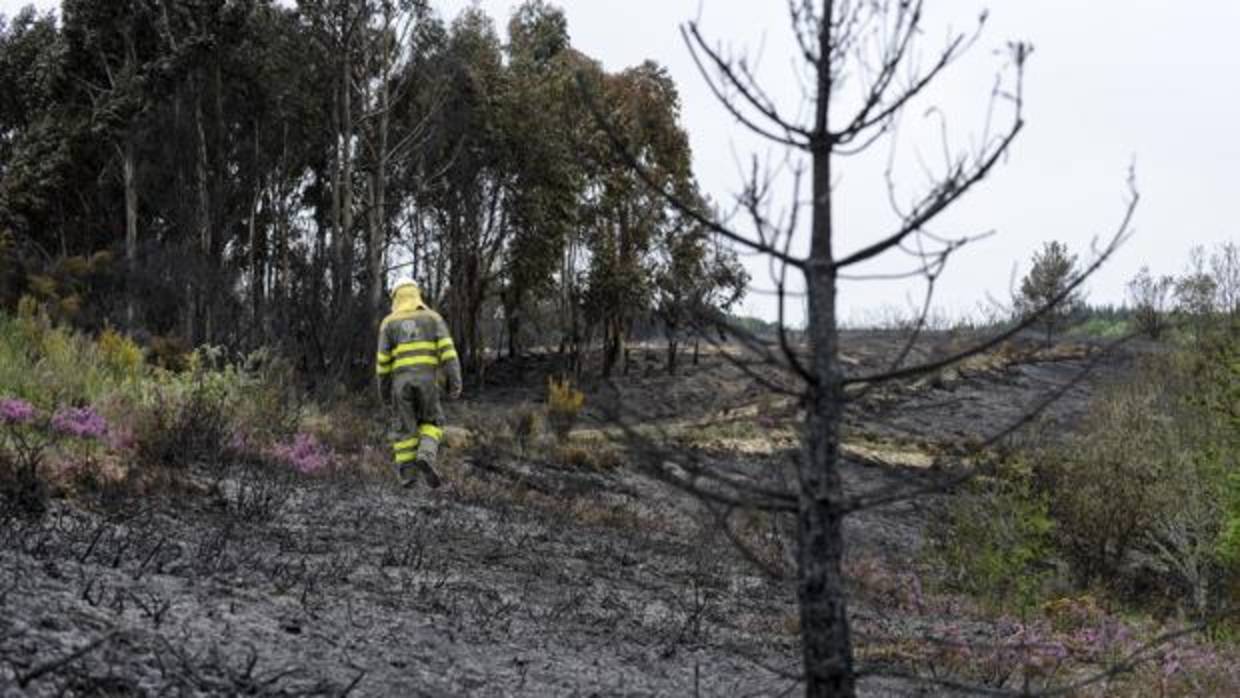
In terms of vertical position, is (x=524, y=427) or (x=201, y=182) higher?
(x=201, y=182)

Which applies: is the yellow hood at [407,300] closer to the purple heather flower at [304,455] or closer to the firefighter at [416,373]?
the firefighter at [416,373]

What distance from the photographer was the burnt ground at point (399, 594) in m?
3.91

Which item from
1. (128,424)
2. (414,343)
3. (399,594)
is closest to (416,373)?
(414,343)

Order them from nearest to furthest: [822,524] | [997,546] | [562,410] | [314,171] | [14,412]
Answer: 1. [822,524]
2. [14,412]
3. [997,546]
4. [562,410]
5. [314,171]

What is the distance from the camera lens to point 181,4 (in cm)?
2498

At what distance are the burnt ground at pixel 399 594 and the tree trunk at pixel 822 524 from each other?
0.15m

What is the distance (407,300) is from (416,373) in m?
0.73

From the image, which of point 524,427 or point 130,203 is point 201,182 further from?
point 524,427

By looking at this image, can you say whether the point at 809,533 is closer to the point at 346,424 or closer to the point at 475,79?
the point at 346,424

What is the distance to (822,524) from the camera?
2717mm

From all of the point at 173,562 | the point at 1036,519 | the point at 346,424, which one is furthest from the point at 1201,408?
the point at 173,562

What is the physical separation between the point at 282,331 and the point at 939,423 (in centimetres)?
1353

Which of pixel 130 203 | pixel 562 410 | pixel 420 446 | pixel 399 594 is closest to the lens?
pixel 399 594

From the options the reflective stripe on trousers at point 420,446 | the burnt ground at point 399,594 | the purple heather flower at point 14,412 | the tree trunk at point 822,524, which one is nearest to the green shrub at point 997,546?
the burnt ground at point 399,594
